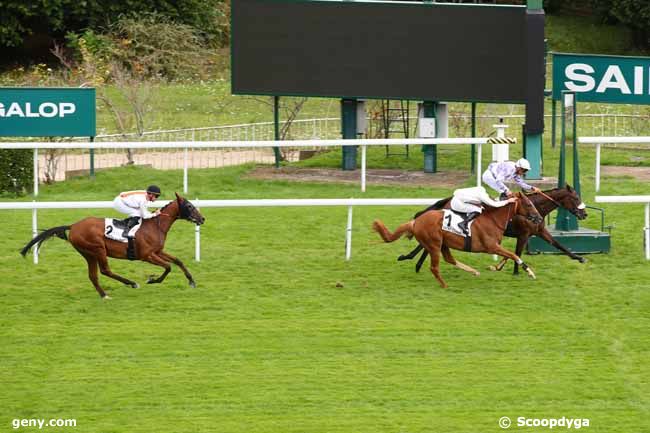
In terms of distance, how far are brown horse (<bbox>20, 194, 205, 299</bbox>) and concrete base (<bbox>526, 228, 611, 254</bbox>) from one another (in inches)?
134

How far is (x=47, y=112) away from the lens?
1772 cm

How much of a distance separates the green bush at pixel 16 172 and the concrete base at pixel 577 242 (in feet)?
20.7

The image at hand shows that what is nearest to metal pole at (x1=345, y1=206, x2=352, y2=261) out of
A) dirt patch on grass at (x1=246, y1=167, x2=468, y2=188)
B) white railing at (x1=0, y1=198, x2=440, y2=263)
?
white railing at (x1=0, y1=198, x2=440, y2=263)

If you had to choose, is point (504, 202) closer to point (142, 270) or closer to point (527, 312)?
point (527, 312)

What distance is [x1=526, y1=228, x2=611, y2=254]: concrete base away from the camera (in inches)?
563

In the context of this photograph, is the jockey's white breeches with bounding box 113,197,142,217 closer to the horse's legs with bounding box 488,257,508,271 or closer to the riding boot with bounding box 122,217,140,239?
the riding boot with bounding box 122,217,140,239

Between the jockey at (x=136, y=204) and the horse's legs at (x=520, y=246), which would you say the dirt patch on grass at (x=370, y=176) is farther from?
the jockey at (x=136, y=204)

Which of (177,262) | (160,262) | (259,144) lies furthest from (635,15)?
(160,262)

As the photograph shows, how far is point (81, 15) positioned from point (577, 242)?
56.8ft

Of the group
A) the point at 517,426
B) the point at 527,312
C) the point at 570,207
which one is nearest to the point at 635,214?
the point at 570,207

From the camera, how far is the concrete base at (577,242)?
14.3 m

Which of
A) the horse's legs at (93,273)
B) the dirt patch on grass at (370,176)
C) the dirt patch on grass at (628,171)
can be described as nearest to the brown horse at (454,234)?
the horse's legs at (93,273)

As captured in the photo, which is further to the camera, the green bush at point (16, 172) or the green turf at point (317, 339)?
the green bush at point (16, 172)

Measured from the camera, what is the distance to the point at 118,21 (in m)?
28.6
